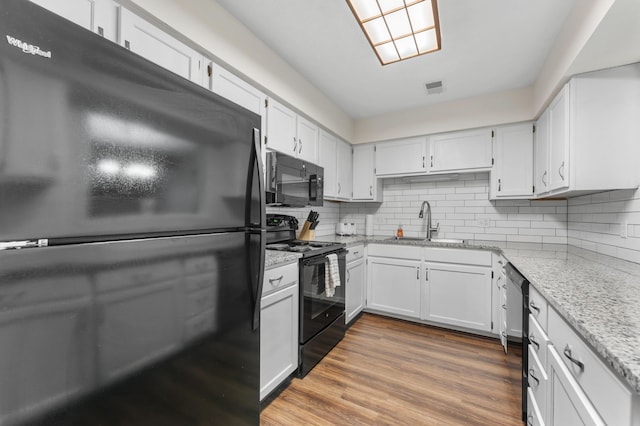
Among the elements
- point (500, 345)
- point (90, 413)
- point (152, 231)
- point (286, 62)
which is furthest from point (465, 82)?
point (90, 413)

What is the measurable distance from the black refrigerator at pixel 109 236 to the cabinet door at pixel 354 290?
1831 mm

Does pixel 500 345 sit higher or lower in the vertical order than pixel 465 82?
lower

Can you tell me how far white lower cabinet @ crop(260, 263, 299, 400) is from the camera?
1.65m

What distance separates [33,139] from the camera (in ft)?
1.92

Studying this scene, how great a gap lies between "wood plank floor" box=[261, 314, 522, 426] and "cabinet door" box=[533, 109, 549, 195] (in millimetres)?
1542

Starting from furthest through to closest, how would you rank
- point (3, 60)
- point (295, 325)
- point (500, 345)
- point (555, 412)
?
1. point (500, 345)
2. point (295, 325)
3. point (555, 412)
4. point (3, 60)

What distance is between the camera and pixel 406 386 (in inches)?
75.1

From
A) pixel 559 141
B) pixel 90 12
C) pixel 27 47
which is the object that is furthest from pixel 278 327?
pixel 559 141

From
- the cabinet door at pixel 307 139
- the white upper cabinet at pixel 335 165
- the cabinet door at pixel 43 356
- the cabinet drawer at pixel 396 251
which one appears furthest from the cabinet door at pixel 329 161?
the cabinet door at pixel 43 356

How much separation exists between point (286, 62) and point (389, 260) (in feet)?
7.38

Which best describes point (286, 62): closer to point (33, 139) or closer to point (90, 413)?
point (33, 139)

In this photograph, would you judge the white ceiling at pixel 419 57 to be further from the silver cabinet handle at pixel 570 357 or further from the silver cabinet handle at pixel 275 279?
the silver cabinet handle at pixel 570 357

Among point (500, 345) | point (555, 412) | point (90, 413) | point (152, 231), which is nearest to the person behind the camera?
point (90, 413)

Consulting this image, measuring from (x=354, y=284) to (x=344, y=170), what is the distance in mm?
1421
